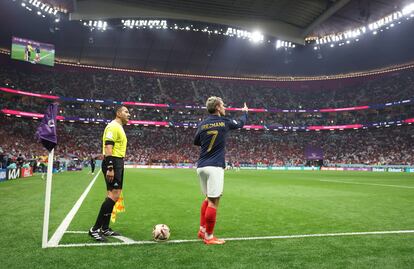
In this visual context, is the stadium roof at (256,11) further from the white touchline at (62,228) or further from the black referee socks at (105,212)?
the black referee socks at (105,212)

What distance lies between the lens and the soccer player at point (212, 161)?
5715 mm

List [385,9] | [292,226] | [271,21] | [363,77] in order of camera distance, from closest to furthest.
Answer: [292,226], [385,9], [271,21], [363,77]

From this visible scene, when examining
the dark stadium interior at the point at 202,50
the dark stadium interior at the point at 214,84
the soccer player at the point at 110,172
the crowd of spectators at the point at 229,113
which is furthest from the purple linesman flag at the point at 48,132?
the crowd of spectators at the point at 229,113

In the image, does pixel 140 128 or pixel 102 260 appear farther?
pixel 140 128

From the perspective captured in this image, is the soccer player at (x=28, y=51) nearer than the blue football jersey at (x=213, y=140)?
No

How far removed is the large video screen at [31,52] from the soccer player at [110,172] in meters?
51.5

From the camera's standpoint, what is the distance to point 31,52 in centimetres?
5109

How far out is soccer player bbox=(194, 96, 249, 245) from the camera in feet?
18.7

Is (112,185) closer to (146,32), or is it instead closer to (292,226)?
(292,226)

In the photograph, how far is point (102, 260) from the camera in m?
4.65

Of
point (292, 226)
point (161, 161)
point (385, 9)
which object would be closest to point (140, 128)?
point (161, 161)

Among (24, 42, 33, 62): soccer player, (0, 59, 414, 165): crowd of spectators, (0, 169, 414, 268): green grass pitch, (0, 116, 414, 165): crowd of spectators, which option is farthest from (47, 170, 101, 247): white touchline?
(0, 59, 414, 165): crowd of spectators

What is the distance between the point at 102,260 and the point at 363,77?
80223mm

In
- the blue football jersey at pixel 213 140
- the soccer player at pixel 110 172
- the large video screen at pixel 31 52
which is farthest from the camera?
the large video screen at pixel 31 52
